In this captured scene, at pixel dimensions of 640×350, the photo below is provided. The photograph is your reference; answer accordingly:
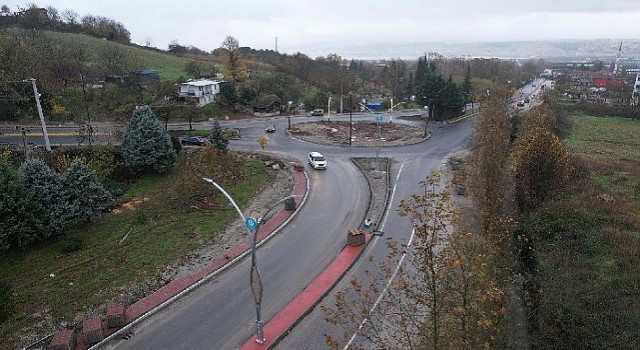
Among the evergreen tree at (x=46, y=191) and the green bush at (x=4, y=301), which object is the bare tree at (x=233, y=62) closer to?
the evergreen tree at (x=46, y=191)

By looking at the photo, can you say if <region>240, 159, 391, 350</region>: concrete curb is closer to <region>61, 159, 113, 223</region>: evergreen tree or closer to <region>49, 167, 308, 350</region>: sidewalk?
<region>49, 167, 308, 350</region>: sidewalk

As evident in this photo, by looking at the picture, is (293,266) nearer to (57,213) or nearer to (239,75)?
(57,213)

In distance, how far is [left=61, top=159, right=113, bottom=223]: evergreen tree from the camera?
83.8 ft

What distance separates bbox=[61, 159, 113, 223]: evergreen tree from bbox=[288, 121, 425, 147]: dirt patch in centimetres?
2676

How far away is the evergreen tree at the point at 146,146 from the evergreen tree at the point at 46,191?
952 centimetres

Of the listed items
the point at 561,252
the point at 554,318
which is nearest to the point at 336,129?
the point at 561,252

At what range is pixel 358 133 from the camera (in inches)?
2192

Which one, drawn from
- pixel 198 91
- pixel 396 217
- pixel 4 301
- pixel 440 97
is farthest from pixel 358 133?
pixel 4 301

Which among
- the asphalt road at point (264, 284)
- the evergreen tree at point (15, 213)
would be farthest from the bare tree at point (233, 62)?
the evergreen tree at point (15, 213)

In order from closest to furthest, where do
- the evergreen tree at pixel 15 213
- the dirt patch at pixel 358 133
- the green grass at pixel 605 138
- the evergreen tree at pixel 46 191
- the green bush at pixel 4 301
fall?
1. the green bush at pixel 4 301
2. the evergreen tree at pixel 15 213
3. the evergreen tree at pixel 46 191
4. the green grass at pixel 605 138
5. the dirt patch at pixel 358 133

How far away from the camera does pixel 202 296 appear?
19969mm

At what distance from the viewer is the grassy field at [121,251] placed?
18989 mm

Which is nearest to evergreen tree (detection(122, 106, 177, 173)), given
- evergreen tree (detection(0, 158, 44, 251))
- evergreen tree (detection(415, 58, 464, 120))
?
evergreen tree (detection(0, 158, 44, 251))

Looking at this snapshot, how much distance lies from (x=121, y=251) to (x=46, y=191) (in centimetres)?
562
